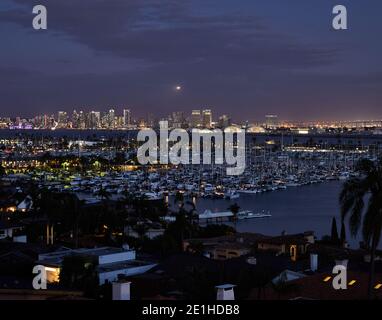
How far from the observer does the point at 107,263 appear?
12094mm

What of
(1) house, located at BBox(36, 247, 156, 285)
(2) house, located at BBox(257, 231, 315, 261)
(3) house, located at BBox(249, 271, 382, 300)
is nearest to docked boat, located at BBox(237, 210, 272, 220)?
(2) house, located at BBox(257, 231, 315, 261)

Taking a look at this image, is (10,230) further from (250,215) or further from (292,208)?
(292,208)

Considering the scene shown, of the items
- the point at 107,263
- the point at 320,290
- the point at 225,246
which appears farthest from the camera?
the point at 225,246

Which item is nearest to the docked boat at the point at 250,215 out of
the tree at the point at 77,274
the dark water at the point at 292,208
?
the dark water at the point at 292,208

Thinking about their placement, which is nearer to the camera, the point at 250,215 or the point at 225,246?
the point at 225,246

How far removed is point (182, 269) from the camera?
11.1 metres

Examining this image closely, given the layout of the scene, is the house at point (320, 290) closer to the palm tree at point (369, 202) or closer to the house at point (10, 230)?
the palm tree at point (369, 202)

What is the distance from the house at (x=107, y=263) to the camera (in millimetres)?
10922

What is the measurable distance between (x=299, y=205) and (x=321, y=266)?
2847 cm

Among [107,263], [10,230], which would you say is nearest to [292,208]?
[10,230]

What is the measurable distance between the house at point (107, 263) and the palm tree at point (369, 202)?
16.3 feet

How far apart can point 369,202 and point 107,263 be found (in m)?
6.55

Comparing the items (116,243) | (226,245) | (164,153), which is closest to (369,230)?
(226,245)

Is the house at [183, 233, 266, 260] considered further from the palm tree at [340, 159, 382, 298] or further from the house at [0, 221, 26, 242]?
the palm tree at [340, 159, 382, 298]
